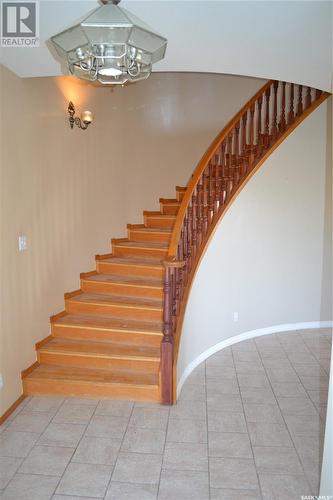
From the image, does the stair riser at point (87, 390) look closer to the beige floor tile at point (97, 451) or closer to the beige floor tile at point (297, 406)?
the beige floor tile at point (97, 451)

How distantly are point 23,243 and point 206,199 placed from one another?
6.09 ft

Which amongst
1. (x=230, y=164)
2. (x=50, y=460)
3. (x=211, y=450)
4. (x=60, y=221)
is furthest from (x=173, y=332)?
(x=230, y=164)

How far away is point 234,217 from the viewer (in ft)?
14.8

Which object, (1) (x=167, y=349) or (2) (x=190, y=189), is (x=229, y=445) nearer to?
(1) (x=167, y=349)

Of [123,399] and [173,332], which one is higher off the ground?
[173,332]

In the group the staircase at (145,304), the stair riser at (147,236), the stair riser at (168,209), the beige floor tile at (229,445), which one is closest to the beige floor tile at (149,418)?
the staircase at (145,304)

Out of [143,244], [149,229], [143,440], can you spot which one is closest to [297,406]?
[143,440]

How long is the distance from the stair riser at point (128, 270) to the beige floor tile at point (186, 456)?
2.14 metres

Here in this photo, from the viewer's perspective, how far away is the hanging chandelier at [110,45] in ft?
4.96

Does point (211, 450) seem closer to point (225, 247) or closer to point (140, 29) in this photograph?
point (225, 247)

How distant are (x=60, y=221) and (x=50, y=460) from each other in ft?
7.42

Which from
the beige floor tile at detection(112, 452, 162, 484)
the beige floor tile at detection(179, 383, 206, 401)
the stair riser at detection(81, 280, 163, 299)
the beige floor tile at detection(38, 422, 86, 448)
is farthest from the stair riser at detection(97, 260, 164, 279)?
the beige floor tile at detection(112, 452, 162, 484)

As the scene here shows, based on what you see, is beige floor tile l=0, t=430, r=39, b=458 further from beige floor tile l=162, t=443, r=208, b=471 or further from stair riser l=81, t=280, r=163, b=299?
stair riser l=81, t=280, r=163, b=299

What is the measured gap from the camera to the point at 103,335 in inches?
152
